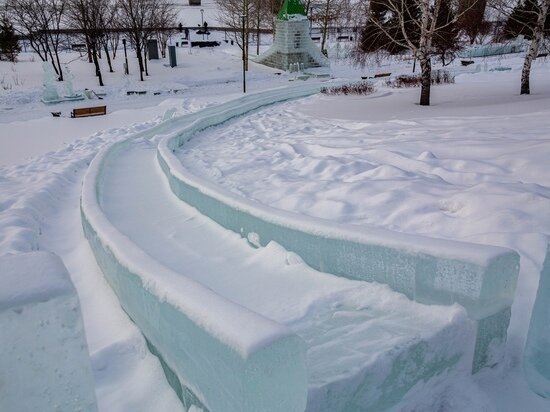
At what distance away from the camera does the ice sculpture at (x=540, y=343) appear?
2.48 meters

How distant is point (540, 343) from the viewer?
2.53 meters

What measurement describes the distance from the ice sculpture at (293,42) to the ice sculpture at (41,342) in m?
36.1

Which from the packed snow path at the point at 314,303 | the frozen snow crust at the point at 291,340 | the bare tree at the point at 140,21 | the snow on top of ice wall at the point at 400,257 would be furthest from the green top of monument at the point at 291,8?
the frozen snow crust at the point at 291,340

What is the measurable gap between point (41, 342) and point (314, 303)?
6.97 ft

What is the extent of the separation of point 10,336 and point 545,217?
14.1 feet

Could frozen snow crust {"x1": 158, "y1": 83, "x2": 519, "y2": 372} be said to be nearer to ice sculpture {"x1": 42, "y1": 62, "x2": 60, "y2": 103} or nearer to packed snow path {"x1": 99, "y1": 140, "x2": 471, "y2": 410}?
packed snow path {"x1": 99, "y1": 140, "x2": 471, "y2": 410}

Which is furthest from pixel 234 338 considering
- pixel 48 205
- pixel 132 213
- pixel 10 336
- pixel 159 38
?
pixel 159 38

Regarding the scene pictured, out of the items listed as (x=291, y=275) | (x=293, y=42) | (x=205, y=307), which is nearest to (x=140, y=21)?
(x=293, y=42)

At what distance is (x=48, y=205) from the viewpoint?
Result: 7.35 metres

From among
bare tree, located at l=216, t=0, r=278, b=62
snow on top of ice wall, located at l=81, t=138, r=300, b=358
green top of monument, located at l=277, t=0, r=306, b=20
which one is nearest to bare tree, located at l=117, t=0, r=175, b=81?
bare tree, located at l=216, t=0, r=278, b=62

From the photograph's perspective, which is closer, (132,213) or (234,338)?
(234,338)

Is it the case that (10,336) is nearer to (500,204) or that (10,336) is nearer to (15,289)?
(15,289)

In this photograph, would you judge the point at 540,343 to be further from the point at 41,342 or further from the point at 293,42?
the point at 293,42

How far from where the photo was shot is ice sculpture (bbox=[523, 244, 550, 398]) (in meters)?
2.48
